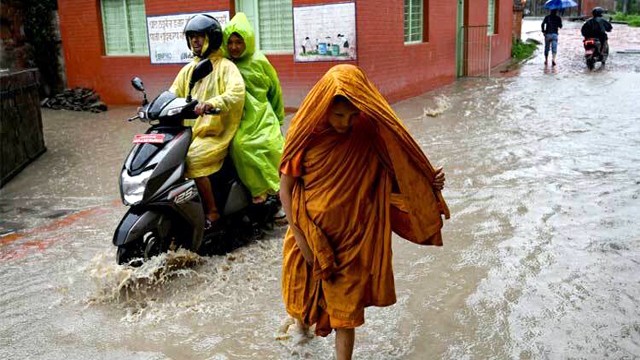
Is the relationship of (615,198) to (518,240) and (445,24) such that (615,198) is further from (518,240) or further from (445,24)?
(445,24)

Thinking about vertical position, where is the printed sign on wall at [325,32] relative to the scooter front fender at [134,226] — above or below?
above

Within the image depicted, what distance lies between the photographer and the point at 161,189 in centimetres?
405

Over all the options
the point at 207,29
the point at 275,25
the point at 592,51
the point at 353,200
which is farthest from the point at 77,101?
the point at 592,51

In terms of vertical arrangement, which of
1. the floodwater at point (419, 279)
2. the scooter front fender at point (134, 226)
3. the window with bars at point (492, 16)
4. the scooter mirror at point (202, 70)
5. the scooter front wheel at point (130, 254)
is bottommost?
the floodwater at point (419, 279)

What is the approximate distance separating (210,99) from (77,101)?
33.7 ft

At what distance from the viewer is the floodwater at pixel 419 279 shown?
3414mm

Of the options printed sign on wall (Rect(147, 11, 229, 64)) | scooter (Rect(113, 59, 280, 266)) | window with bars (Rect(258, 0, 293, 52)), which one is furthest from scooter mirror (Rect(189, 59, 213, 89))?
printed sign on wall (Rect(147, 11, 229, 64))

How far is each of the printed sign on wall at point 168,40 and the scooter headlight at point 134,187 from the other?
8.63 metres

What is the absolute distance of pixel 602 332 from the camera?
3385 mm

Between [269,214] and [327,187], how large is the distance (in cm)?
271

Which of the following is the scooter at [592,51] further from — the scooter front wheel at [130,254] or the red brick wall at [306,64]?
the scooter front wheel at [130,254]

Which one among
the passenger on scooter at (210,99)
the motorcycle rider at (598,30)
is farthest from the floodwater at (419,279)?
the motorcycle rider at (598,30)

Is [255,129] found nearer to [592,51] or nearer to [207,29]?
[207,29]

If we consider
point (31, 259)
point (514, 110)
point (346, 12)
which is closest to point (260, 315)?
point (31, 259)
